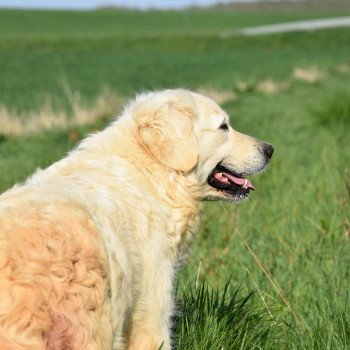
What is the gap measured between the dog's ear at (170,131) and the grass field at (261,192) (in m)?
0.86

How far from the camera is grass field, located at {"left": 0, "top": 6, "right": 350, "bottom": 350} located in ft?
14.7

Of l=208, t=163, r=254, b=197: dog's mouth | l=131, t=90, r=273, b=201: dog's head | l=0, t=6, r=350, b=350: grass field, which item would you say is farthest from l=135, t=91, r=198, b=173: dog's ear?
l=0, t=6, r=350, b=350: grass field

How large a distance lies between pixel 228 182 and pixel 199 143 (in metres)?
0.38

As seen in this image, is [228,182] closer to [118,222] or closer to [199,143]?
[199,143]

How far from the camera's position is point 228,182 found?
470 cm

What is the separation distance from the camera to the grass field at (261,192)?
176 inches

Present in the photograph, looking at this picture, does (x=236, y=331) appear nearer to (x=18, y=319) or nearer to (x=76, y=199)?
(x=76, y=199)

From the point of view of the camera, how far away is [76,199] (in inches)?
133

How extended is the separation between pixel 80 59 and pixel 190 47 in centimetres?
1540

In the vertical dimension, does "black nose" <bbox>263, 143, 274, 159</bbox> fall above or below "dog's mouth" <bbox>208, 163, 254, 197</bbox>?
above

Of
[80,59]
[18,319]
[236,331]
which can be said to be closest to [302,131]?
[236,331]

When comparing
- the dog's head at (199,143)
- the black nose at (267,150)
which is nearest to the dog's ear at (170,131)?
the dog's head at (199,143)

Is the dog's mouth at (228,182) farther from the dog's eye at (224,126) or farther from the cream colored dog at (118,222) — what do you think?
the dog's eye at (224,126)

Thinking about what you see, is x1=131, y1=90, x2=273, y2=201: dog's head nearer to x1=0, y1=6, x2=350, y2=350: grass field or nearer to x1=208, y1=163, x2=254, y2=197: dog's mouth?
x1=208, y1=163, x2=254, y2=197: dog's mouth
